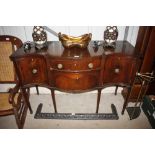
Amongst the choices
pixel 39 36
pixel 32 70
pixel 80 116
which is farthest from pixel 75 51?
pixel 80 116

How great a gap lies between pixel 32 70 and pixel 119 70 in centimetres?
128

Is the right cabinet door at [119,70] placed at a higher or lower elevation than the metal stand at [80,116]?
higher

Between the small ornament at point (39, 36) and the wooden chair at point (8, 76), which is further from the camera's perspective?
the small ornament at point (39, 36)

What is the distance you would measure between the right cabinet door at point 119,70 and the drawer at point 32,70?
92 centimetres

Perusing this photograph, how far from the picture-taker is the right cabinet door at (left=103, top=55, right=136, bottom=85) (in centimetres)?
219

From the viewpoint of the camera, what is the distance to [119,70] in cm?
230

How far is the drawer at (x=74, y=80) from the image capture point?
88.0 inches

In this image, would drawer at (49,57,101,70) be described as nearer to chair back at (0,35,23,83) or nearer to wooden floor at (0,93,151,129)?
chair back at (0,35,23,83)

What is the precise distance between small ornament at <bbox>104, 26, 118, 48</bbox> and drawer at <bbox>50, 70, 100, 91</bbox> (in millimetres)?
502

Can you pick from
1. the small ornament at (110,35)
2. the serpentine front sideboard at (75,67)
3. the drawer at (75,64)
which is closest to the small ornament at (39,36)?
the serpentine front sideboard at (75,67)

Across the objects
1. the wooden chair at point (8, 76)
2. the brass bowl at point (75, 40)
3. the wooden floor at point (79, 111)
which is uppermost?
the brass bowl at point (75, 40)

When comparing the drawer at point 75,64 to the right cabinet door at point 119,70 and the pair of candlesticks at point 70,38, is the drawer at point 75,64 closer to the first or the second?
the right cabinet door at point 119,70

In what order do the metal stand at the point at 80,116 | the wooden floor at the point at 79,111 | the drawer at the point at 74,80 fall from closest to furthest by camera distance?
the drawer at the point at 74,80 → the wooden floor at the point at 79,111 → the metal stand at the point at 80,116

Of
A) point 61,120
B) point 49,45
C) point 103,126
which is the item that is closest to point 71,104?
point 61,120
